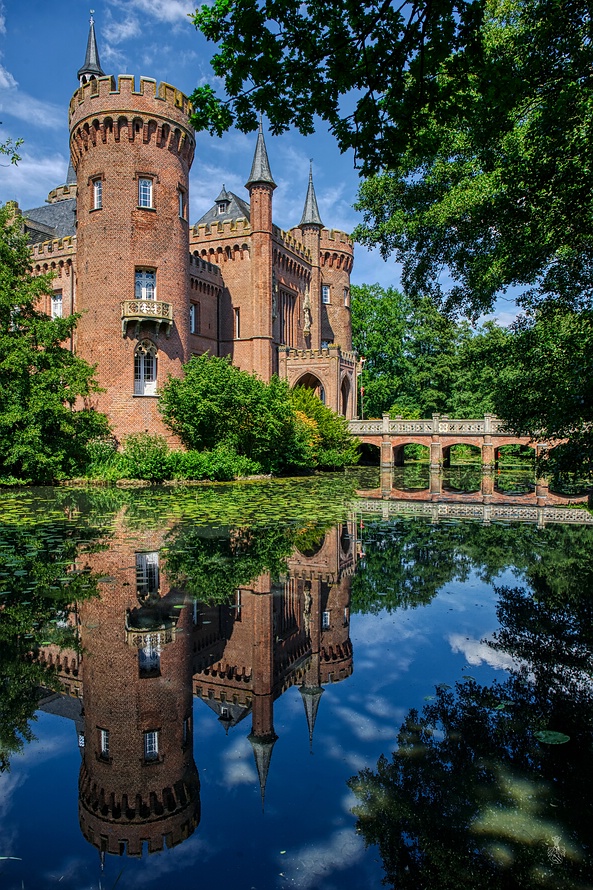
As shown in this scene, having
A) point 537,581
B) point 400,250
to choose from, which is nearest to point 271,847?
point 537,581

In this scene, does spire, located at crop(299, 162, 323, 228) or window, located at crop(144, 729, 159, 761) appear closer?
window, located at crop(144, 729, 159, 761)

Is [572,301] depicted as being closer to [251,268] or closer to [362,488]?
[362,488]

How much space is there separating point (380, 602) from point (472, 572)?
2225 mm

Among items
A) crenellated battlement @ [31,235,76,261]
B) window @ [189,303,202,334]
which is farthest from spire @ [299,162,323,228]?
crenellated battlement @ [31,235,76,261]

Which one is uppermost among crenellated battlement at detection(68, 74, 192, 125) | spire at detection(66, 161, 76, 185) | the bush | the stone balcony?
spire at detection(66, 161, 76, 185)

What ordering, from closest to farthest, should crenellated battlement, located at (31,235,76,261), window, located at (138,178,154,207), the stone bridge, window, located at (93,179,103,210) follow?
window, located at (138,178,154,207) → window, located at (93,179,103,210) → crenellated battlement, located at (31,235,76,261) → the stone bridge

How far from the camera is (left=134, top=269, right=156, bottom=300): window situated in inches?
977

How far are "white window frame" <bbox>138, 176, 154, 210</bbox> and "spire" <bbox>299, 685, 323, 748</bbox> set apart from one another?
23.3m

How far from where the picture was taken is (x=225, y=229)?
34719 millimetres

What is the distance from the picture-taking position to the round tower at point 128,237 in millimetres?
24062

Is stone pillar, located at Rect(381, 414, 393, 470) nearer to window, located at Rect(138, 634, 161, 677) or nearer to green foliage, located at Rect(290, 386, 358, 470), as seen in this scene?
green foliage, located at Rect(290, 386, 358, 470)

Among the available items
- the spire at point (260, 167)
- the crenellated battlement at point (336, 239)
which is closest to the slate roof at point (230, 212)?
the spire at point (260, 167)

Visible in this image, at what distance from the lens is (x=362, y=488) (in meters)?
22.9

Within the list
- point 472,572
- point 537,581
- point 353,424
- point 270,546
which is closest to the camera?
point 537,581
